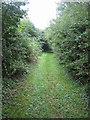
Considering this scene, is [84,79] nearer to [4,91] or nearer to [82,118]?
[82,118]

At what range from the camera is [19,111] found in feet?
12.7

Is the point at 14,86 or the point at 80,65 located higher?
the point at 80,65

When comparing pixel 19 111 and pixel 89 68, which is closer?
pixel 19 111

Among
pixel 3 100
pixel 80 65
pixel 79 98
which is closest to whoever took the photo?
pixel 3 100

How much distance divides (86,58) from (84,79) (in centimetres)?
Result: 123

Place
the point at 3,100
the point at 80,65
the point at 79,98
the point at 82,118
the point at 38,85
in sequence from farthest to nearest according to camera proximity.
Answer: the point at 38,85, the point at 80,65, the point at 79,98, the point at 3,100, the point at 82,118

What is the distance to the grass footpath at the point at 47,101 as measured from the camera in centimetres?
373

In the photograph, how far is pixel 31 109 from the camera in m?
3.97

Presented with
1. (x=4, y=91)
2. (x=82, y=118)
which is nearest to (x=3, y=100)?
(x=4, y=91)

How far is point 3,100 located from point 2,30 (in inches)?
128

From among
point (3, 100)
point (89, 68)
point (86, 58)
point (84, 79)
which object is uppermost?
point (86, 58)

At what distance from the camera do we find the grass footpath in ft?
12.3

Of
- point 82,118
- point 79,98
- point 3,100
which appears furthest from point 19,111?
point 79,98

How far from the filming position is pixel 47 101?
450cm
